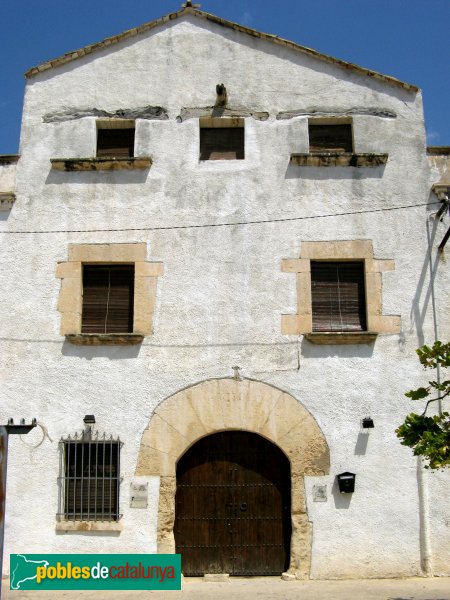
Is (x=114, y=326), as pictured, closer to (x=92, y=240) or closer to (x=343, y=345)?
(x=92, y=240)

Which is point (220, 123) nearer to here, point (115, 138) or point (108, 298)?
point (115, 138)

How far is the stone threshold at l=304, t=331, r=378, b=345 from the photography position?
29.1 feet

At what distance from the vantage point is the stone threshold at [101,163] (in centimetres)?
959

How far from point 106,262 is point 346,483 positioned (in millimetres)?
4389

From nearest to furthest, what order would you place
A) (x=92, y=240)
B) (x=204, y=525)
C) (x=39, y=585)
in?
(x=39, y=585)
(x=204, y=525)
(x=92, y=240)

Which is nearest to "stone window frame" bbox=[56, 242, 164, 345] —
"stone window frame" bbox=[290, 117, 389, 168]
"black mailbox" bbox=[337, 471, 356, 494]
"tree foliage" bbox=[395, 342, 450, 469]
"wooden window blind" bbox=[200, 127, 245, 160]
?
"wooden window blind" bbox=[200, 127, 245, 160]

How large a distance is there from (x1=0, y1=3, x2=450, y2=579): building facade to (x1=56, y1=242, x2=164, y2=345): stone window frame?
31mm

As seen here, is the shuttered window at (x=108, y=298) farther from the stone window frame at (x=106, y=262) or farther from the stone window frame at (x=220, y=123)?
the stone window frame at (x=220, y=123)

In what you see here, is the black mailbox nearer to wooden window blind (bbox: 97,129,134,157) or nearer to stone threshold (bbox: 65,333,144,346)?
stone threshold (bbox: 65,333,144,346)

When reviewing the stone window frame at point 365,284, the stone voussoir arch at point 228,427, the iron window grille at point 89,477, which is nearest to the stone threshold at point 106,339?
the stone voussoir arch at point 228,427

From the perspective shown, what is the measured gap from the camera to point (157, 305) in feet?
30.1

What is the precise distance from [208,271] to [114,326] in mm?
1516

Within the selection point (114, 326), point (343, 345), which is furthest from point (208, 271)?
point (343, 345)

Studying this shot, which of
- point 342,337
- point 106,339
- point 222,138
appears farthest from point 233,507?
point 222,138
